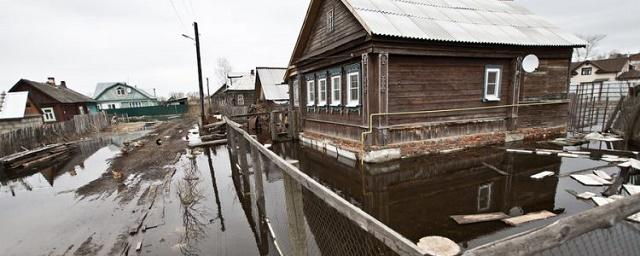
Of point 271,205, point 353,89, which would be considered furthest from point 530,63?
point 271,205

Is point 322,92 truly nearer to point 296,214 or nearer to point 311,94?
point 311,94

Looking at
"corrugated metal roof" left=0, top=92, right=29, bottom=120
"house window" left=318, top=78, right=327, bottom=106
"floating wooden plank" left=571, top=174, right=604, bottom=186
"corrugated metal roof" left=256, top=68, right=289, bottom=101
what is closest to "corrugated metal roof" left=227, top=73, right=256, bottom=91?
"corrugated metal roof" left=256, top=68, right=289, bottom=101

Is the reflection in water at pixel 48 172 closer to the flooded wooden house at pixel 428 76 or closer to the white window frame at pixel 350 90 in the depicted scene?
the flooded wooden house at pixel 428 76

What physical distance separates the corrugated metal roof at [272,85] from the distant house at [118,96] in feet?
112

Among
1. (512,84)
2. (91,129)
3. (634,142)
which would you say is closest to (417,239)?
(512,84)

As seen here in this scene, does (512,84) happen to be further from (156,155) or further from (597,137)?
(156,155)

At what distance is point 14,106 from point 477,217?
29.8 metres

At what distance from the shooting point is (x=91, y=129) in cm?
2111

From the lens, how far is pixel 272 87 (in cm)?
2627

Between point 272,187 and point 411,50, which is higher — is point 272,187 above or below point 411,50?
below

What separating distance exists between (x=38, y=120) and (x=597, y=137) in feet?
113

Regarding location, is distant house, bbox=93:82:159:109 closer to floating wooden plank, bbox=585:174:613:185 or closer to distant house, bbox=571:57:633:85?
floating wooden plank, bbox=585:174:613:185

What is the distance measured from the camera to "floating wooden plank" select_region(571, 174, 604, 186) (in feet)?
18.8

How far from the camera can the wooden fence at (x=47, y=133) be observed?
38.7ft
